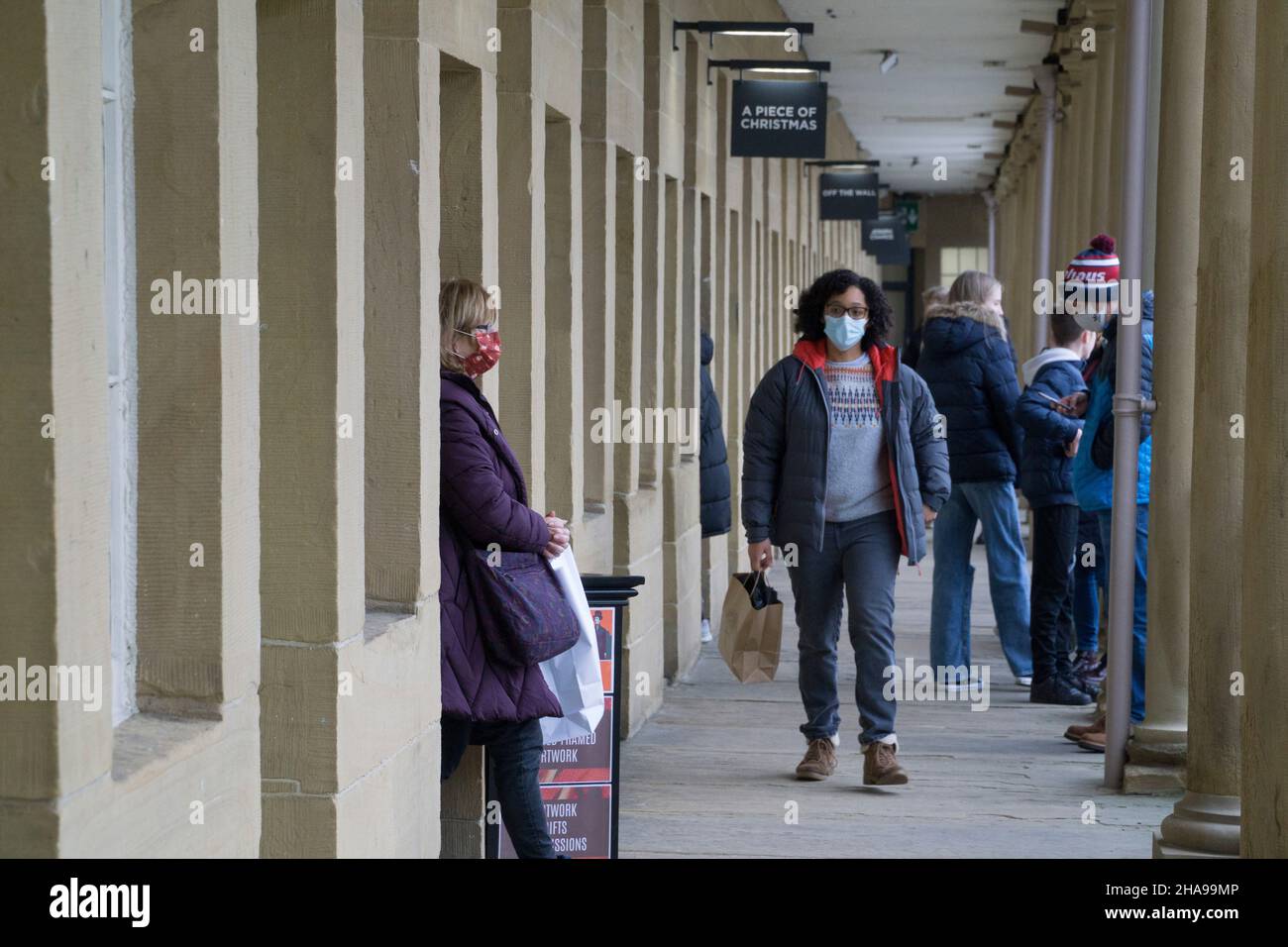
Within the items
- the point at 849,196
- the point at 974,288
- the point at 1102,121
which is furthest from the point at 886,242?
the point at 974,288

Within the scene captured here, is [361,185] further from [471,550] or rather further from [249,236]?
[471,550]

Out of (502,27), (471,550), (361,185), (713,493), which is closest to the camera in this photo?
(361,185)

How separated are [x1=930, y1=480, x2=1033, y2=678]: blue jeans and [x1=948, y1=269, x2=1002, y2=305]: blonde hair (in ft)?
2.94

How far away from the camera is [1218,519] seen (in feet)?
18.2

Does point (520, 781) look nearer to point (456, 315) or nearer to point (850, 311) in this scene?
point (456, 315)

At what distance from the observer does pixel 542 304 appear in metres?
6.59

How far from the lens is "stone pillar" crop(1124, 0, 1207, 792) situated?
21.8ft

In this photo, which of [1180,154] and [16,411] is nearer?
[16,411]

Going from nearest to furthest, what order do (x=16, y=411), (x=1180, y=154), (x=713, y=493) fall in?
(x=16, y=411) < (x=1180, y=154) < (x=713, y=493)

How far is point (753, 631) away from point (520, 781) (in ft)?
6.60

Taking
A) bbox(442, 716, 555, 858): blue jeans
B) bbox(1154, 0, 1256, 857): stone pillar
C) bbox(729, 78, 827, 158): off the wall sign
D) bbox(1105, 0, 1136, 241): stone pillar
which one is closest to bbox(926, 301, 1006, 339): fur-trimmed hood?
bbox(1105, 0, 1136, 241): stone pillar

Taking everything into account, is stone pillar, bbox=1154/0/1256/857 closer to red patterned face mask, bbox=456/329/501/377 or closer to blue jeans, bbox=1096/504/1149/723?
blue jeans, bbox=1096/504/1149/723

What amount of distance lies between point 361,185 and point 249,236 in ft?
2.36

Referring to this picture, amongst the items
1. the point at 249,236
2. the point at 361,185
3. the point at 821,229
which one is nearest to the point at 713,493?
the point at 361,185
